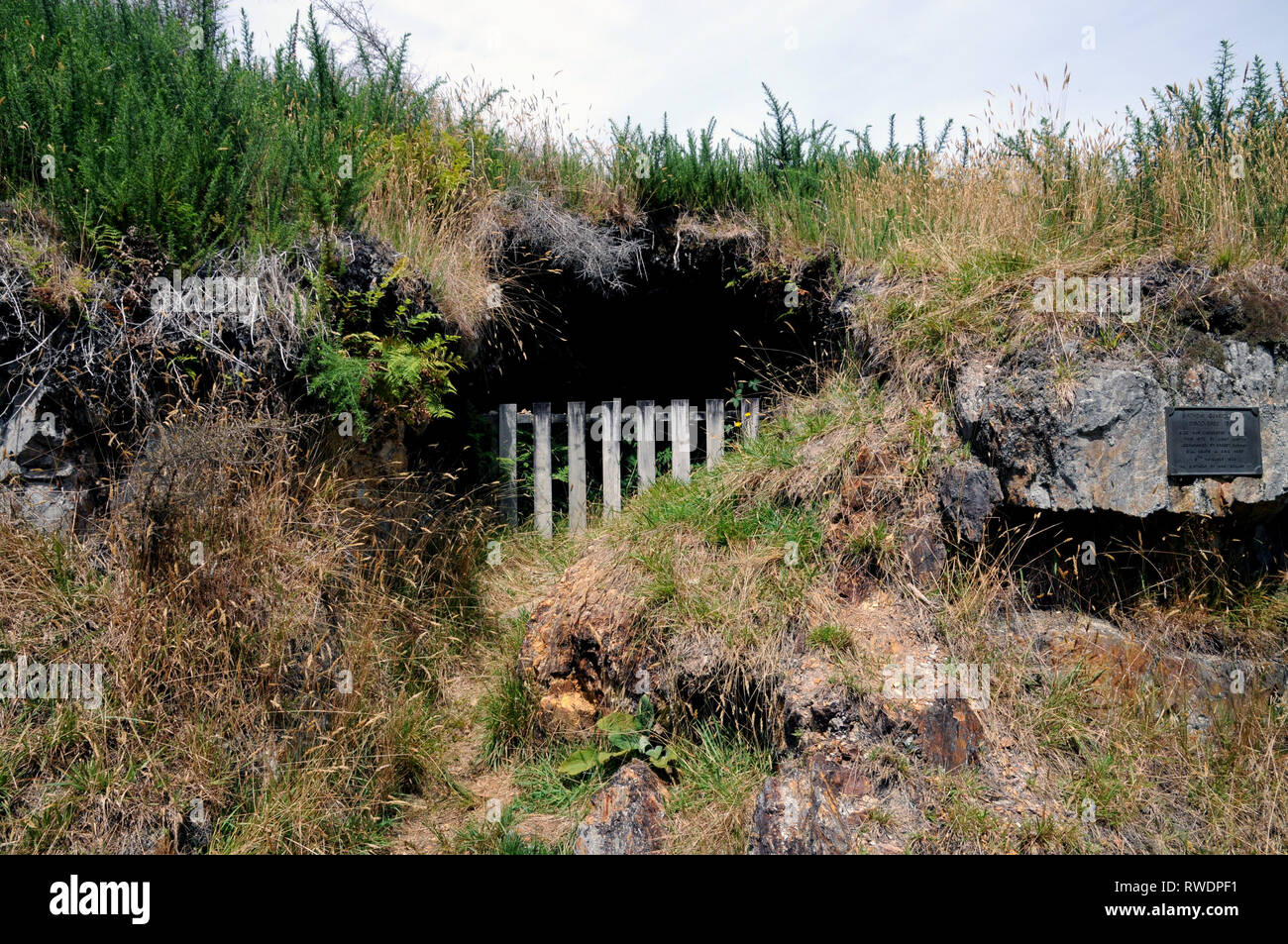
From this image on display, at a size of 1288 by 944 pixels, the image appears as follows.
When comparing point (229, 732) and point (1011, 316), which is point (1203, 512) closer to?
point (1011, 316)

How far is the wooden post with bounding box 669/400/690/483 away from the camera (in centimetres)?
621

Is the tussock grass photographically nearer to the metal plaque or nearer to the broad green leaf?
the broad green leaf

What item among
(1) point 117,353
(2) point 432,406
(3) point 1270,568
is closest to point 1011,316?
(3) point 1270,568

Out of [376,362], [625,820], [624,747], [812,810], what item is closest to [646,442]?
[376,362]

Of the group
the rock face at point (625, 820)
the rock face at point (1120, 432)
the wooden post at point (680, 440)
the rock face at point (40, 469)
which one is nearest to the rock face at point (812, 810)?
the rock face at point (625, 820)

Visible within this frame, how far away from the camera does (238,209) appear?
174 inches

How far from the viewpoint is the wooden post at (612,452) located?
6254 millimetres

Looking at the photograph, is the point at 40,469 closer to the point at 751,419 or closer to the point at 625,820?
the point at 625,820

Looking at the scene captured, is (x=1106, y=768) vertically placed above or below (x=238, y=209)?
below

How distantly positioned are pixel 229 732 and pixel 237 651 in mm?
378

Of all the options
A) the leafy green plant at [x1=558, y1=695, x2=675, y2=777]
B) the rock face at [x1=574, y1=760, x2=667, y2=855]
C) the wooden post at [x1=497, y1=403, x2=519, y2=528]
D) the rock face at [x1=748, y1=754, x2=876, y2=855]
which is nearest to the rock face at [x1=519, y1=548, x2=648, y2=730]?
the leafy green plant at [x1=558, y1=695, x2=675, y2=777]

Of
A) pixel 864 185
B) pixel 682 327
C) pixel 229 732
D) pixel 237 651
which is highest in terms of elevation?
pixel 864 185

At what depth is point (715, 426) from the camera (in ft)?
20.4

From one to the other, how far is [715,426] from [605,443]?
0.98 meters
